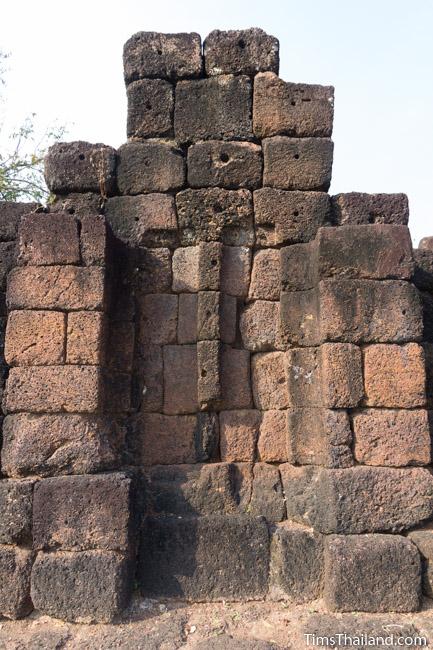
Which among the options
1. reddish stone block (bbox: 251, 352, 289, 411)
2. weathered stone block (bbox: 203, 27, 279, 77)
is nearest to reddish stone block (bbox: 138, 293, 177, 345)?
reddish stone block (bbox: 251, 352, 289, 411)

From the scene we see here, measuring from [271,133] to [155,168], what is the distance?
1290mm

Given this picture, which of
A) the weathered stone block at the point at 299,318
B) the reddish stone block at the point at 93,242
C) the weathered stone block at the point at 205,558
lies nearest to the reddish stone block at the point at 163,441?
the weathered stone block at the point at 205,558

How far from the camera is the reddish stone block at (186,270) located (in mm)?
→ 5680

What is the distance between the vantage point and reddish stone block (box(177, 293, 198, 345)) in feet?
18.3

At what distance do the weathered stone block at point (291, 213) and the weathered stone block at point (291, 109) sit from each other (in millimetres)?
713

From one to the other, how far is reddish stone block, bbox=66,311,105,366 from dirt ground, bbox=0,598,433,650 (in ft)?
6.96

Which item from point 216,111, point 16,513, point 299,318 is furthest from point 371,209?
point 16,513

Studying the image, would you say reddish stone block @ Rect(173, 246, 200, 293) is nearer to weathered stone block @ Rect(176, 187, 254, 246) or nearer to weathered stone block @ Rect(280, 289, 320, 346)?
weathered stone block @ Rect(176, 187, 254, 246)

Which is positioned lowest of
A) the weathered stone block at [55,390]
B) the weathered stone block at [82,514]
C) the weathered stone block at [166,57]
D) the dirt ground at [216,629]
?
the dirt ground at [216,629]

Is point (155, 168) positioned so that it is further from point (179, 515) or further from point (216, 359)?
point (179, 515)

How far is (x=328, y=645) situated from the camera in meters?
4.24

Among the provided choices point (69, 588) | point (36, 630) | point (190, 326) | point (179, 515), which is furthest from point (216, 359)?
point (36, 630)

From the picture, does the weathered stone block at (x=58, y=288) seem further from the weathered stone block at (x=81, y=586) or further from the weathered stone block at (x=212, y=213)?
the weathered stone block at (x=81, y=586)

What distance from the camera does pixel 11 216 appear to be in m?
5.67
